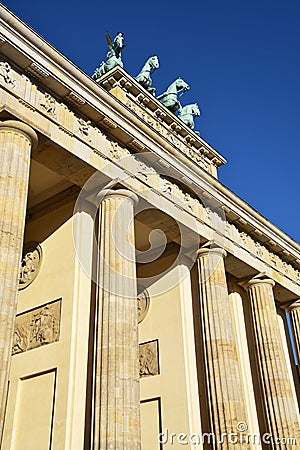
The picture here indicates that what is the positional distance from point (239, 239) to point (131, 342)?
7874 mm

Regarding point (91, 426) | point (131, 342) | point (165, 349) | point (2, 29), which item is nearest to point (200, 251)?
point (165, 349)

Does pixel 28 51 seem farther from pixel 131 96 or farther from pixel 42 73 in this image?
pixel 131 96

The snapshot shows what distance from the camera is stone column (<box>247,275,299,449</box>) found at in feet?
53.3

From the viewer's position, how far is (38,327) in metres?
13.0

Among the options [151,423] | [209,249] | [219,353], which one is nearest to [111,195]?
[209,249]

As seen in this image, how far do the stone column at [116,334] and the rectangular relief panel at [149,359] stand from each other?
4.62 m

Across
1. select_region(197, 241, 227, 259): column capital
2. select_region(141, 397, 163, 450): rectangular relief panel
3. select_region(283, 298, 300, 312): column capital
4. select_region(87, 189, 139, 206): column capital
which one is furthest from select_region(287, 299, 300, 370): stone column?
select_region(87, 189, 139, 206): column capital

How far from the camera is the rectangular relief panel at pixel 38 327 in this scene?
41.3ft

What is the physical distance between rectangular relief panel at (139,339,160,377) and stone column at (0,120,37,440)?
7.76 meters

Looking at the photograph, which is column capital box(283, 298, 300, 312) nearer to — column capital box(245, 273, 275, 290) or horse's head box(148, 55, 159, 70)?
column capital box(245, 273, 275, 290)

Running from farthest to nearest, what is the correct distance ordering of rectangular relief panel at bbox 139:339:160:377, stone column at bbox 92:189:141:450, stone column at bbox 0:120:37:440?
rectangular relief panel at bbox 139:339:160:377 → stone column at bbox 92:189:141:450 → stone column at bbox 0:120:37:440

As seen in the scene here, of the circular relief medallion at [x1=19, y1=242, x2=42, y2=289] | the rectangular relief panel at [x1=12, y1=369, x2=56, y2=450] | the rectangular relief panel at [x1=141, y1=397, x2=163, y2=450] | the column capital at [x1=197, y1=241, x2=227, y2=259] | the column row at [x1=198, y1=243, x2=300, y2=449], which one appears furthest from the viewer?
the column capital at [x1=197, y1=241, x2=227, y2=259]

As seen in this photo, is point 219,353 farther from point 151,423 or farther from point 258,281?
point 258,281

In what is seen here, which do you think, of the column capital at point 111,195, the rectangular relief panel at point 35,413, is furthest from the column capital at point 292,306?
the rectangular relief panel at point 35,413
